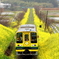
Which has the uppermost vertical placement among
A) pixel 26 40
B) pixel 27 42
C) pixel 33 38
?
pixel 33 38

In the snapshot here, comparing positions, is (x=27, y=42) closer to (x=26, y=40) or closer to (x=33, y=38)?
(x=26, y=40)

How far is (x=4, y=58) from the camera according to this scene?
1593cm

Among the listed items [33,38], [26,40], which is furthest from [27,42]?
[33,38]

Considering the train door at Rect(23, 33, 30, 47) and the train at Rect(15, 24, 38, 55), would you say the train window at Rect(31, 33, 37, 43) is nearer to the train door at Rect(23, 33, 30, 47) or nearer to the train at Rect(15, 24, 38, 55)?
the train at Rect(15, 24, 38, 55)

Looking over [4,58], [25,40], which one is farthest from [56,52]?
[4,58]

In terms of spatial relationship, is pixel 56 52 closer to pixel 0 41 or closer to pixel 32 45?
pixel 32 45

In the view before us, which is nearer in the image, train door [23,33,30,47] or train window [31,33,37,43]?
train door [23,33,30,47]

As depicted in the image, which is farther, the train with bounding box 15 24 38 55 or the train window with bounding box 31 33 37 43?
the train window with bounding box 31 33 37 43

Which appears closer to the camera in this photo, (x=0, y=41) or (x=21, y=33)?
(x=21, y=33)

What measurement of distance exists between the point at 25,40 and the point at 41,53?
106 inches

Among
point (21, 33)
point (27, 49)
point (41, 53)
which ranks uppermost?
point (21, 33)

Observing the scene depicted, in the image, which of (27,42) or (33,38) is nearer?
(27,42)

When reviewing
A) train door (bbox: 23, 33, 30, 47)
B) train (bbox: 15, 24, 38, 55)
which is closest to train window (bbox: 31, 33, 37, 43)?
train (bbox: 15, 24, 38, 55)

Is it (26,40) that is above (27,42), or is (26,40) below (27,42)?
above
